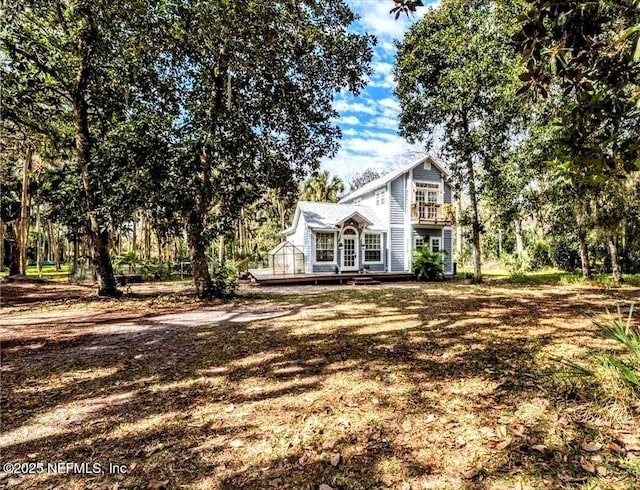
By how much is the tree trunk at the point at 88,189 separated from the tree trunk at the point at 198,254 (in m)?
2.60

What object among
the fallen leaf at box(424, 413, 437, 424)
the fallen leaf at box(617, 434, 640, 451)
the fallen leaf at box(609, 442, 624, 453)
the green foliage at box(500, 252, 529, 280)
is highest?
the green foliage at box(500, 252, 529, 280)

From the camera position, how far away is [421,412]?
120 inches

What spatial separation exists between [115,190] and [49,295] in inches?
240

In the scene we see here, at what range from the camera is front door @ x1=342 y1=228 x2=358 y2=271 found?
1894 centimetres

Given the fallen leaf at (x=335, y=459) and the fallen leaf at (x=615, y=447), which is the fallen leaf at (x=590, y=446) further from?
the fallen leaf at (x=335, y=459)

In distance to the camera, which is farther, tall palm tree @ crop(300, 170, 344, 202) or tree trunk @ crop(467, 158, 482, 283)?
tall palm tree @ crop(300, 170, 344, 202)

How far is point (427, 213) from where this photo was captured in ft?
63.6

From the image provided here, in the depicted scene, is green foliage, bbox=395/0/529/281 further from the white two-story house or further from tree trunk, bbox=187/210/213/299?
tree trunk, bbox=187/210/213/299

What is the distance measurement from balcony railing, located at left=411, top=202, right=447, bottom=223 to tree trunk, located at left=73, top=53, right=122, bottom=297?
49.5ft

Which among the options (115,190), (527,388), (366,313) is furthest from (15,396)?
(115,190)

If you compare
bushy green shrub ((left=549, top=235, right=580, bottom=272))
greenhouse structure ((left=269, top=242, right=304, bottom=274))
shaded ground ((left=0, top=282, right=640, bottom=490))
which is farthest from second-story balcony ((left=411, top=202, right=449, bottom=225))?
shaded ground ((left=0, top=282, right=640, bottom=490))

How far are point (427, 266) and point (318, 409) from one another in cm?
1559

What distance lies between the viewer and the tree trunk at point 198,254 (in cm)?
1046

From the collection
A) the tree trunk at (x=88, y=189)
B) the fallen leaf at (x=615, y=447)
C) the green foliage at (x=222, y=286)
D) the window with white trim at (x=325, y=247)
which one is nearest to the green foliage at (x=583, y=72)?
the fallen leaf at (x=615, y=447)
